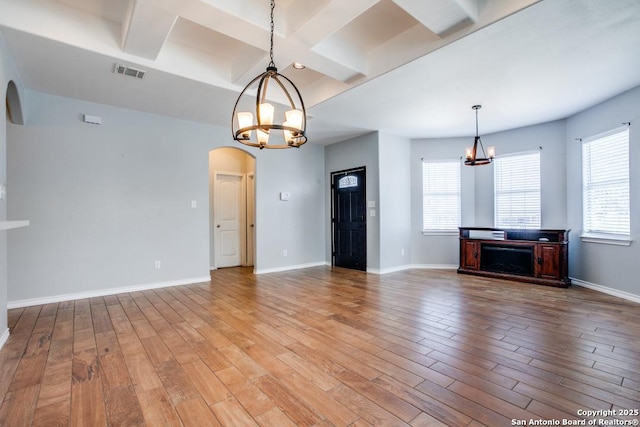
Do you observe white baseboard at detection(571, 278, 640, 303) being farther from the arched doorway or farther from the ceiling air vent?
the ceiling air vent

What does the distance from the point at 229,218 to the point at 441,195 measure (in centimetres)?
478

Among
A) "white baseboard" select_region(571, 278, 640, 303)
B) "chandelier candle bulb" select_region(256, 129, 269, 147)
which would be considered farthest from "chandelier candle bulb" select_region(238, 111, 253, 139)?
"white baseboard" select_region(571, 278, 640, 303)

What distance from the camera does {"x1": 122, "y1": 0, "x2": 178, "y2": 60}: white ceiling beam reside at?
2.54 m

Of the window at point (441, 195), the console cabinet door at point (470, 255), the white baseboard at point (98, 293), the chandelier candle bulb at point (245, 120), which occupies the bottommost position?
the white baseboard at point (98, 293)

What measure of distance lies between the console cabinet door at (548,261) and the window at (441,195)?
165 cm

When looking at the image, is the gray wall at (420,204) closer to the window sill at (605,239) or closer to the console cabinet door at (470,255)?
the console cabinet door at (470,255)

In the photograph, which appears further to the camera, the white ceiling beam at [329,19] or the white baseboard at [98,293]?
the white baseboard at [98,293]

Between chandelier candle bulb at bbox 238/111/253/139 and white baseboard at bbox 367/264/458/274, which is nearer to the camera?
chandelier candle bulb at bbox 238/111/253/139

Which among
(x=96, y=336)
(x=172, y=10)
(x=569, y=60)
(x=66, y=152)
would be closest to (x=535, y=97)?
(x=569, y=60)

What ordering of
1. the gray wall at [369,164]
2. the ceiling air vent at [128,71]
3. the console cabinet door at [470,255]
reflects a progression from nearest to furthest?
the ceiling air vent at [128,71]
the console cabinet door at [470,255]
the gray wall at [369,164]

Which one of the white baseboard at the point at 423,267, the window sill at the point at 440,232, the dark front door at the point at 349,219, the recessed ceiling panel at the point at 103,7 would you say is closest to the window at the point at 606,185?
the window sill at the point at 440,232

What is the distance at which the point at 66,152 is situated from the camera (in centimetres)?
423

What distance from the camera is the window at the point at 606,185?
429 centimetres

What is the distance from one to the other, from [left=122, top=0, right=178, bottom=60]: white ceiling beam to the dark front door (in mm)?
4268
